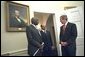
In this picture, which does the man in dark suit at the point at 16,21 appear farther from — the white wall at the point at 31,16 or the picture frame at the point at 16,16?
the white wall at the point at 31,16

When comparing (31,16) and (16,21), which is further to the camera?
(31,16)

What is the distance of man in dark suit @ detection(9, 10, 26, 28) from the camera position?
8.23ft

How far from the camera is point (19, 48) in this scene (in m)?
2.62

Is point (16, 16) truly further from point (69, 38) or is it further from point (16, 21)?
point (69, 38)

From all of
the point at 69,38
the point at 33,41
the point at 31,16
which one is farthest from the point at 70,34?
the point at 31,16

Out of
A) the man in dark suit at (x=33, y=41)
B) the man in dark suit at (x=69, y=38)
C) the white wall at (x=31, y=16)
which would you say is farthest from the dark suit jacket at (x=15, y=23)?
the man in dark suit at (x=69, y=38)

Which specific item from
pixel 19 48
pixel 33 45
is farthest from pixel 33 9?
pixel 33 45

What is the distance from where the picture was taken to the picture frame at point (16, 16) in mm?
2469

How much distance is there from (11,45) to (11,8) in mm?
553

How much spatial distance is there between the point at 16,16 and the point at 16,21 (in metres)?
0.08

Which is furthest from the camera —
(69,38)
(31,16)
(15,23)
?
(31,16)

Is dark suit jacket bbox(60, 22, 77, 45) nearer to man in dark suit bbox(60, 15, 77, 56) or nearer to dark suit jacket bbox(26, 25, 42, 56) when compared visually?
man in dark suit bbox(60, 15, 77, 56)

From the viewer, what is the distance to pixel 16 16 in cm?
261

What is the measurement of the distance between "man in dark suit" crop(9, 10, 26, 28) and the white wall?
12cm
